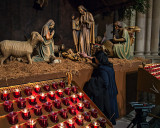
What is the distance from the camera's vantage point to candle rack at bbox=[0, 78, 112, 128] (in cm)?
206

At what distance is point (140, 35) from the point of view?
7.55m

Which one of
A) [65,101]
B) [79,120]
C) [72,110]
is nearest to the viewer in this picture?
Answer: [79,120]

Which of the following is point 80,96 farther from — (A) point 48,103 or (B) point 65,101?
(A) point 48,103

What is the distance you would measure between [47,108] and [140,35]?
21.5 feet

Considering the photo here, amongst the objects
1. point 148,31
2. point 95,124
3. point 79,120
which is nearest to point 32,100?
→ point 79,120

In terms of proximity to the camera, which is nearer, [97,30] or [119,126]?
[119,126]

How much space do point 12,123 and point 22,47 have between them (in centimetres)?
192

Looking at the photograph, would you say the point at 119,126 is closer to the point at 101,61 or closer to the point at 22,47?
the point at 101,61

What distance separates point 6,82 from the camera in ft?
8.45

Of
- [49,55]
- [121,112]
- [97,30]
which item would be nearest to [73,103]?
[49,55]

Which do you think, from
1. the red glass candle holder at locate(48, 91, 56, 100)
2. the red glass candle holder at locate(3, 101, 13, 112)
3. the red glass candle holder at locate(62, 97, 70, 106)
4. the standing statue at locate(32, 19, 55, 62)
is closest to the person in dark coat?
the red glass candle holder at locate(62, 97, 70, 106)

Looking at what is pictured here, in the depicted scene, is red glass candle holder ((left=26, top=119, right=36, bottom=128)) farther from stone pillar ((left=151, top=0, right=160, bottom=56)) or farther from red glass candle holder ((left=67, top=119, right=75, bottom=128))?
stone pillar ((left=151, top=0, right=160, bottom=56))

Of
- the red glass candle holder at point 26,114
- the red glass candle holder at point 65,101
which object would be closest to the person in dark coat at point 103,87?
the red glass candle holder at point 65,101

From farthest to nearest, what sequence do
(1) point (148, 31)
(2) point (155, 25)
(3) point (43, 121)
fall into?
(2) point (155, 25), (1) point (148, 31), (3) point (43, 121)
